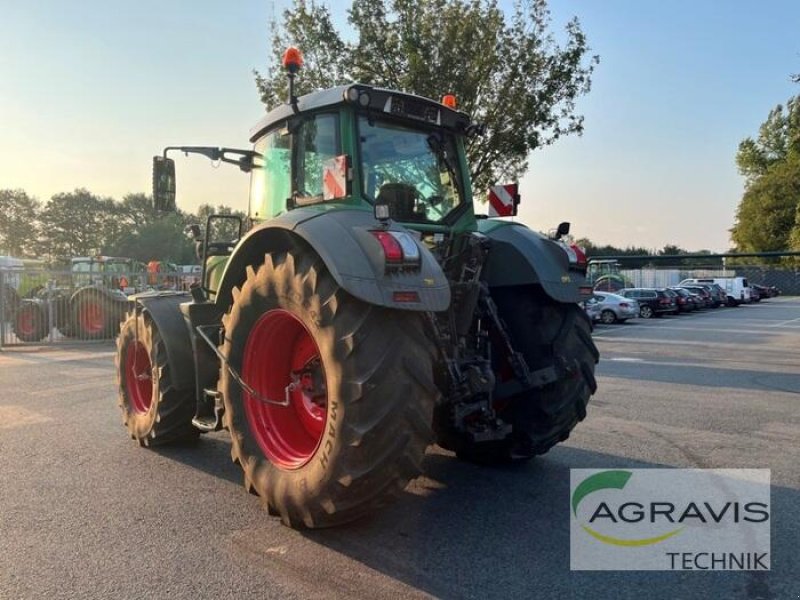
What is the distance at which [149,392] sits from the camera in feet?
19.7

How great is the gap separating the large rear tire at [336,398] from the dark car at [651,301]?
27753 mm

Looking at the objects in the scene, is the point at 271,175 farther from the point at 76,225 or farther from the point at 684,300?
the point at 76,225

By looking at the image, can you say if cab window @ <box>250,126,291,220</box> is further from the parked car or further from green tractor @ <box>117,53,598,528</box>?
the parked car

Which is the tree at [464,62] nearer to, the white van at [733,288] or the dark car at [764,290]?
the white van at [733,288]

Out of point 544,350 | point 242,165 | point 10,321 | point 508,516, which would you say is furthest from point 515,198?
point 10,321

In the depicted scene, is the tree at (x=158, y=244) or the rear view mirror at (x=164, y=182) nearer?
the rear view mirror at (x=164, y=182)

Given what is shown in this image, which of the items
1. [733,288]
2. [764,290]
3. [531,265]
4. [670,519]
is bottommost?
[670,519]

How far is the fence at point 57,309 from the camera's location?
1570 cm

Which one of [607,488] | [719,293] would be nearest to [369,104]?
[607,488]

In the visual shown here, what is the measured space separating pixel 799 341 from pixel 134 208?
8007 cm

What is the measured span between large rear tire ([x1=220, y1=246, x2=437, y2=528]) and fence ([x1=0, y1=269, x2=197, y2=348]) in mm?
12502

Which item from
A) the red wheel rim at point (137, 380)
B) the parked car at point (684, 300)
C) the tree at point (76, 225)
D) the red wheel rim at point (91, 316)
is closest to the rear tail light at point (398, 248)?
the red wheel rim at point (137, 380)

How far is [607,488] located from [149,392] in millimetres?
4083

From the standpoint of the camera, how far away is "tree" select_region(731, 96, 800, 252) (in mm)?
59344
